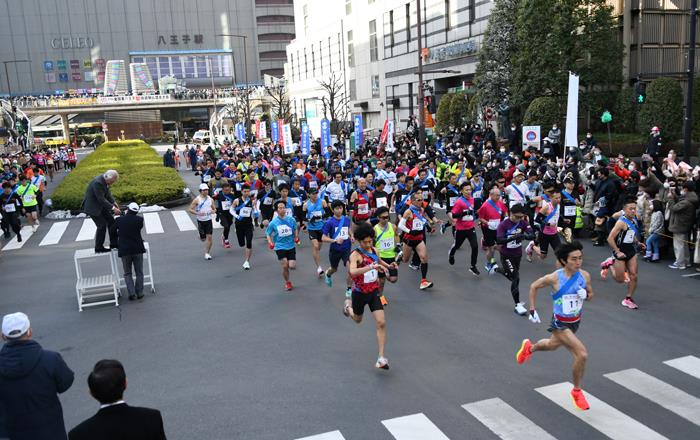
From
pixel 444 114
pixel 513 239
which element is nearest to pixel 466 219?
pixel 513 239

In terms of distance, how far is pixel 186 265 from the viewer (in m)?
14.2

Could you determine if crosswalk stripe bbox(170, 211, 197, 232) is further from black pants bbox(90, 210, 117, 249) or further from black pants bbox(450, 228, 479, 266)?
black pants bbox(450, 228, 479, 266)

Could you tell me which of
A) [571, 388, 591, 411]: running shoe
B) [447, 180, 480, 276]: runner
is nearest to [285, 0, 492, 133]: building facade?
[447, 180, 480, 276]: runner

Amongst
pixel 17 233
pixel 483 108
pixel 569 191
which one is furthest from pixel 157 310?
pixel 483 108

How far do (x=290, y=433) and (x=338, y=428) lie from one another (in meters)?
0.49

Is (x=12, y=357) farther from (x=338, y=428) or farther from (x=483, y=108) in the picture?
(x=483, y=108)

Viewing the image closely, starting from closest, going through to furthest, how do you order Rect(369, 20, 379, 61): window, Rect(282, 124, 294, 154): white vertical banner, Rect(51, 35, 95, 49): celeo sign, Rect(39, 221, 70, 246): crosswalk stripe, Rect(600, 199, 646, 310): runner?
Rect(600, 199, 646, 310): runner
Rect(39, 221, 70, 246): crosswalk stripe
Rect(282, 124, 294, 154): white vertical banner
Rect(369, 20, 379, 61): window
Rect(51, 35, 95, 49): celeo sign

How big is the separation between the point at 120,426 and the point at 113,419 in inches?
2.5

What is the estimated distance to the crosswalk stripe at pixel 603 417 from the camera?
596 cm

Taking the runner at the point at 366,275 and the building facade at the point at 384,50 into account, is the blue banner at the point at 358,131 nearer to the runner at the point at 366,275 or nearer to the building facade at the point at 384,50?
the building facade at the point at 384,50

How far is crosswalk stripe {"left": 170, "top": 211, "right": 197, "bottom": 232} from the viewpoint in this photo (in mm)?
19328

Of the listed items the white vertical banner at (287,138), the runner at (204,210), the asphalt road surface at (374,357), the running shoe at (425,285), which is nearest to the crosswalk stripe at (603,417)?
the asphalt road surface at (374,357)

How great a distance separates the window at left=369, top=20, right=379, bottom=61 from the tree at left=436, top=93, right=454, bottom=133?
16.3m

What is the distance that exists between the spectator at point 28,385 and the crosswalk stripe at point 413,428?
10.1 ft
